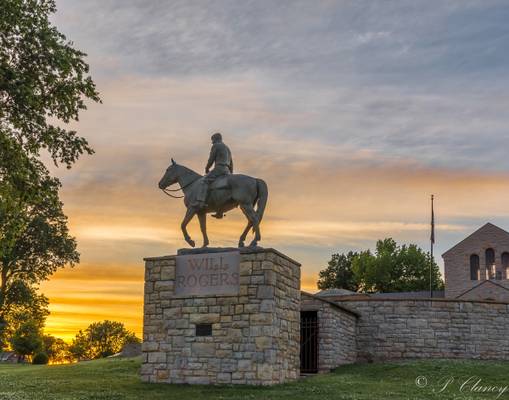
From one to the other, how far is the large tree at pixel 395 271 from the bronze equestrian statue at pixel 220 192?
54067 mm

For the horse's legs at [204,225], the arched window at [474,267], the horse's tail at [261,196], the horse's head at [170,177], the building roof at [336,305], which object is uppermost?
the arched window at [474,267]

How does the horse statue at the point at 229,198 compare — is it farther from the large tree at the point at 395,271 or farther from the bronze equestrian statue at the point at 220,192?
the large tree at the point at 395,271

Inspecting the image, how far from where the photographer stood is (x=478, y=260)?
56.9 metres

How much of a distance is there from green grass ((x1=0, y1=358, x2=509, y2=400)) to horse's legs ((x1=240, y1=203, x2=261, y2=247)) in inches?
141

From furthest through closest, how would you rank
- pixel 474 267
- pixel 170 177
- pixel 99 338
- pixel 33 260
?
pixel 99 338 < pixel 474 267 < pixel 33 260 < pixel 170 177

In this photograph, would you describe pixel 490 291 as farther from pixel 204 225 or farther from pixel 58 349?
pixel 58 349

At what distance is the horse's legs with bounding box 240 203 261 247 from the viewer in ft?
56.0

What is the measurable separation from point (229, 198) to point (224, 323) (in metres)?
3.17

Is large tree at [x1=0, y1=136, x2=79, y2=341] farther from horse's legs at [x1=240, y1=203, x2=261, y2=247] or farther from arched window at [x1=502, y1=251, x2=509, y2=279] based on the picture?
arched window at [x1=502, y1=251, x2=509, y2=279]

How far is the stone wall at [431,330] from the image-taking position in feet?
77.9

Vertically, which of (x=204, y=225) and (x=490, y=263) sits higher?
(x=490, y=263)

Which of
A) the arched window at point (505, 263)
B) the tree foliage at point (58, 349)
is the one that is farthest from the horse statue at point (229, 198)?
the tree foliage at point (58, 349)

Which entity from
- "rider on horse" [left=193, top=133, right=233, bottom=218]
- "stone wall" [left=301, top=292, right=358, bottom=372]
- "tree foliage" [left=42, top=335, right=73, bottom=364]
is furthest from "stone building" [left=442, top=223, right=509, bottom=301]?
"tree foliage" [left=42, top=335, right=73, bottom=364]

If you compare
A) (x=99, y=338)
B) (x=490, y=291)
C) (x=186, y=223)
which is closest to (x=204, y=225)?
(x=186, y=223)
